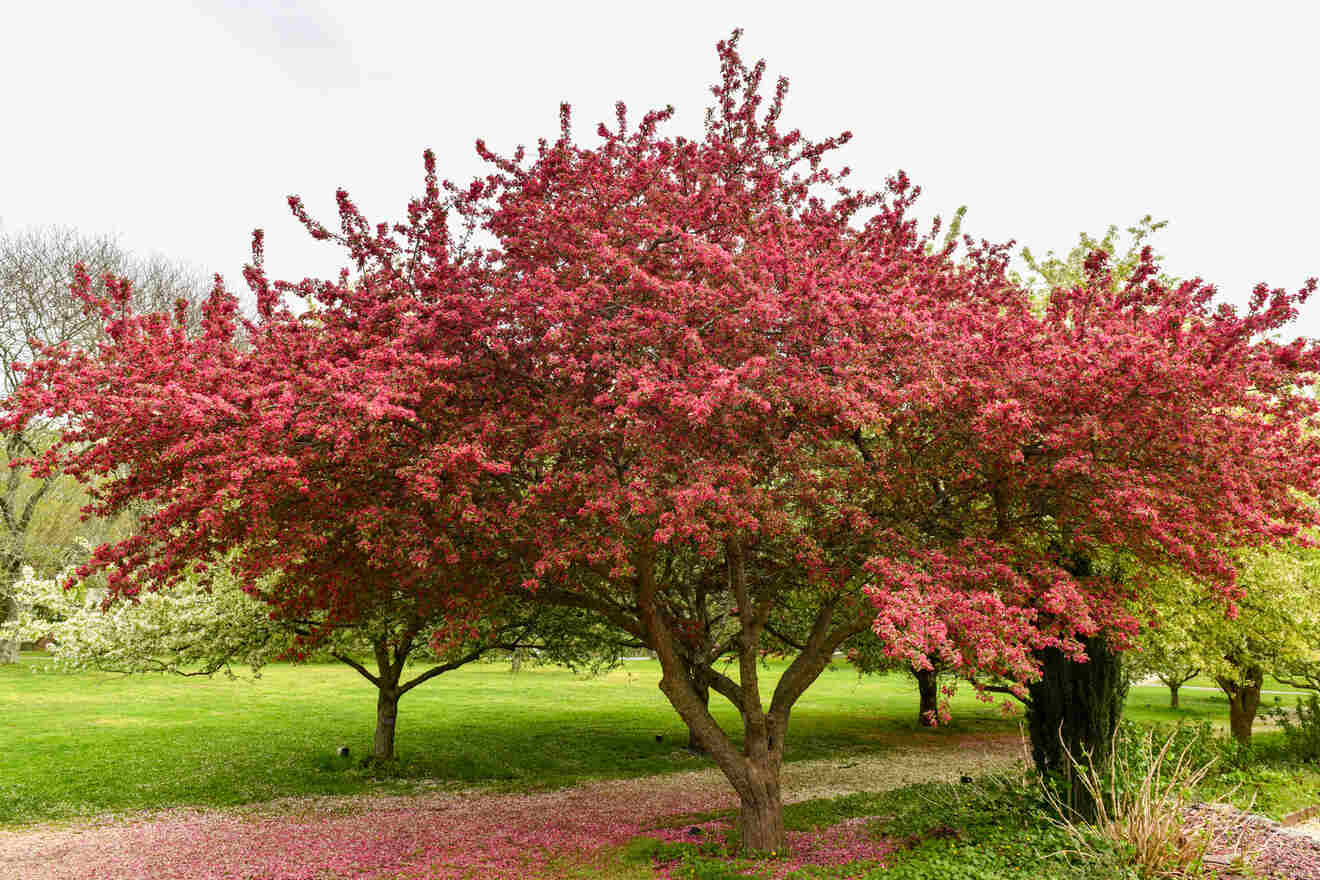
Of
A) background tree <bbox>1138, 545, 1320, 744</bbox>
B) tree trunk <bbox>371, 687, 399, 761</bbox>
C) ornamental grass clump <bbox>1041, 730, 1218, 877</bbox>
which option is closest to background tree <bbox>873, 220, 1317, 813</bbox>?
ornamental grass clump <bbox>1041, 730, 1218, 877</bbox>

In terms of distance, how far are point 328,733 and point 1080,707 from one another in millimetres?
22033

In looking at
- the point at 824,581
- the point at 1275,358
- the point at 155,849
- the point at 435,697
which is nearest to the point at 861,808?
the point at 824,581

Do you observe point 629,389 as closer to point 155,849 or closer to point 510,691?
point 155,849

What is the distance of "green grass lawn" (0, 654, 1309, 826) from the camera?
17.8m

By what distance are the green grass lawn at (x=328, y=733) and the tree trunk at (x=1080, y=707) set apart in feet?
35.4

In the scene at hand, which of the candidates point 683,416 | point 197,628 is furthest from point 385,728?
point 683,416

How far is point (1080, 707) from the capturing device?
12406 mm

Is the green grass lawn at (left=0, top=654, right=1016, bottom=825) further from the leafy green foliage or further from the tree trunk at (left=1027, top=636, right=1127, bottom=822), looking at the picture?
the leafy green foliage

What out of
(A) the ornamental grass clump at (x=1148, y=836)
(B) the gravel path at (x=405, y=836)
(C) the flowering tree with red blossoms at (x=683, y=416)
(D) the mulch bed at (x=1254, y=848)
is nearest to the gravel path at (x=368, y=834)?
(B) the gravel path at (x=405, y=836)

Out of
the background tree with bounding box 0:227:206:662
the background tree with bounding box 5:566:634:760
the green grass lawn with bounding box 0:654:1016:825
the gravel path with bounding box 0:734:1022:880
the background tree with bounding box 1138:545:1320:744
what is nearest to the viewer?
the gravel path with bounding box 0:734:1022:880

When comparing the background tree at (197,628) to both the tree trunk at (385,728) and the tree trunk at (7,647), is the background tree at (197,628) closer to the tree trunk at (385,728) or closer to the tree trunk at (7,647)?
the tree trunk at (385,728)

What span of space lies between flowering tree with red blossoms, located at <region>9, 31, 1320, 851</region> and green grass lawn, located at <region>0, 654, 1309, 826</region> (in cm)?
958

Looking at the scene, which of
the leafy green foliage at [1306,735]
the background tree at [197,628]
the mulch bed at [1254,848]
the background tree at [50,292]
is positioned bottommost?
the leafy green foliage at [1306,735]

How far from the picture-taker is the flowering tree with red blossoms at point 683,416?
8.53m
